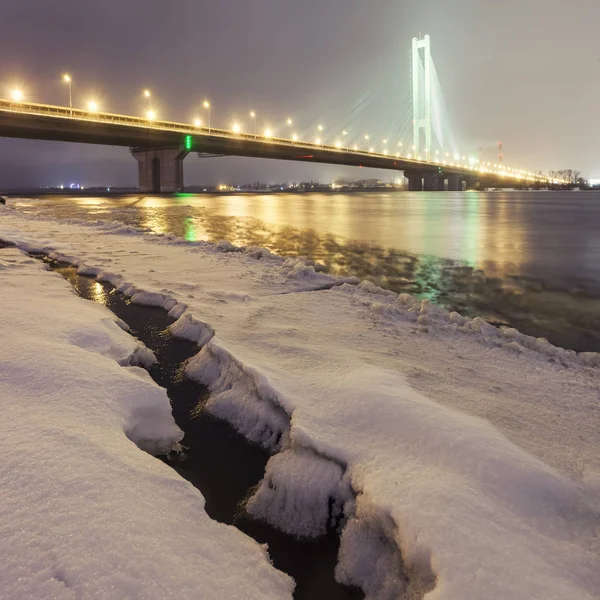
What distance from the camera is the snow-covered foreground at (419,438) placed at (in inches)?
71.8

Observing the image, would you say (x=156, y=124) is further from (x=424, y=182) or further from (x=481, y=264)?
(x=424, y=182)

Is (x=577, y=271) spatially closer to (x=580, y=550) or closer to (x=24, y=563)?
(x=580, y=550)

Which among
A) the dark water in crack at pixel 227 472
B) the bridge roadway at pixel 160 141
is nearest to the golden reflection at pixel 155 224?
the dark water in crack at pixel 227 472

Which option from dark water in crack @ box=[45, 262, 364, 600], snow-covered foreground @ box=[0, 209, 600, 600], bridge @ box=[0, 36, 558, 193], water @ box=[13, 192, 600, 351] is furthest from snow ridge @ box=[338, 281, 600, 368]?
bridge @ box=[0, 36, 558, 193]

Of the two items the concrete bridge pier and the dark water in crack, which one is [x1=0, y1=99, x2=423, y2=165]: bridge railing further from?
the dark water in crack

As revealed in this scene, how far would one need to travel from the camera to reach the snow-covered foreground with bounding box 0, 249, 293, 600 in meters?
1.53

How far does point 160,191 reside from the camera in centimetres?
7244

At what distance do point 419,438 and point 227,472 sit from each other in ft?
3.65

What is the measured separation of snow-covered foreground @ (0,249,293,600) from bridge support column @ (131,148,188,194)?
67648 millimetres

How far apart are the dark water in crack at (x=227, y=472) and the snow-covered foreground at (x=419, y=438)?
0.08 meters

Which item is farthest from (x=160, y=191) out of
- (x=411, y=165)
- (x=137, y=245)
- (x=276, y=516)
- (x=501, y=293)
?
(x=276, y=516)

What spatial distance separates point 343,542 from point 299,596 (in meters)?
0.30

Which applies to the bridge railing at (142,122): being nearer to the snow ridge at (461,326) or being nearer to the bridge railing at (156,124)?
the bridge railing at (156,124)

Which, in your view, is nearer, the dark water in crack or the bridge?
the dark water in crack
